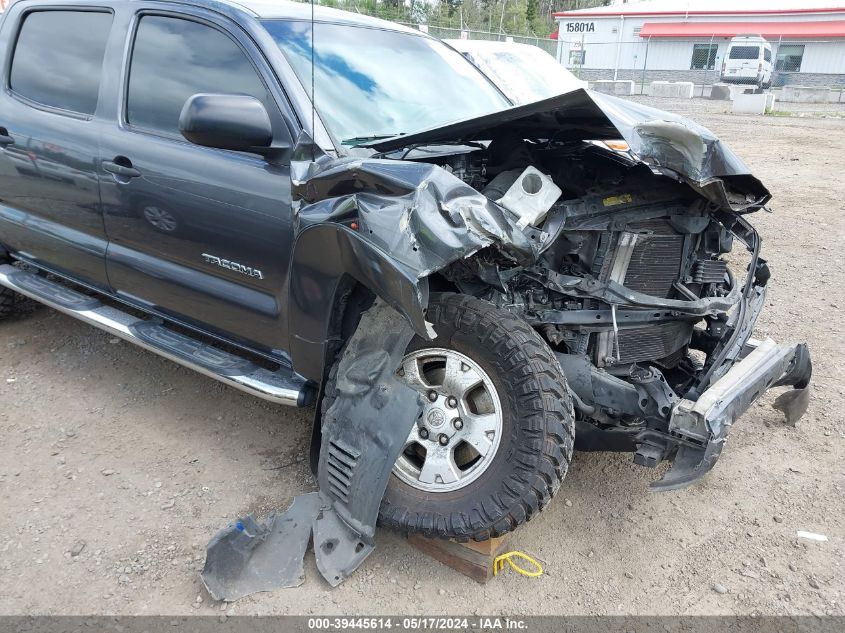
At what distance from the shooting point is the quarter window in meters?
3.42

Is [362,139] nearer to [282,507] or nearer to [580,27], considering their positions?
[282,507]

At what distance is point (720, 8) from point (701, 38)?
3.20 metres

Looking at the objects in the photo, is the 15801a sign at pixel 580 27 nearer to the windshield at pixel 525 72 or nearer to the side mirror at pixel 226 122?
the windshield at pixel 525 72

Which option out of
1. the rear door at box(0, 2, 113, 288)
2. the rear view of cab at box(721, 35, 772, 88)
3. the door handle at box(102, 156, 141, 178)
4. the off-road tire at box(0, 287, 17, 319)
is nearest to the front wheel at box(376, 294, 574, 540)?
the door handle at box(102, 156, 141, 178)

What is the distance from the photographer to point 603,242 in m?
2.70

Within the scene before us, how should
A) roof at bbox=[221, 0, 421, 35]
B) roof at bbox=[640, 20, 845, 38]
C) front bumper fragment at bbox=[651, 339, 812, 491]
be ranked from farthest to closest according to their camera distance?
roof at bbox=[640, 20, 845, 38] → roof at bbox=[221, 0, 421, 35] → front bumper fragment at bbox=[651, 339, 812, 491]

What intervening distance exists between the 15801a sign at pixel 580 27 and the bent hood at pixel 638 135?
1632 inches

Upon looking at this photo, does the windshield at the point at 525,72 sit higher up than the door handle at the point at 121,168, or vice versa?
the windshield at the point at 525,72

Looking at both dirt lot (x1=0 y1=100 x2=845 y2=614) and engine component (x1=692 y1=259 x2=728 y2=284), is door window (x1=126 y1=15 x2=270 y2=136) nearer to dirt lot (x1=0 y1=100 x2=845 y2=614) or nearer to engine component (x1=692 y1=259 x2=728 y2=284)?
dirt lot (x1=0 y1=100 x2=845 y2=614)

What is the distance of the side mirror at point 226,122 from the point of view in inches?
94.8

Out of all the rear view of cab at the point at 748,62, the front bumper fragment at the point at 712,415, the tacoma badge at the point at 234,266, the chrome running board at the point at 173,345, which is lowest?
the chrome running board at the point at 173,345

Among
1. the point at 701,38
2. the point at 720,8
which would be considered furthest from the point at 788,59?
the point at 720,8

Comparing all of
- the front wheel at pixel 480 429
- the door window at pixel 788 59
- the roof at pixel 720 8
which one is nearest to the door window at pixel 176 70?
the front wheel at pixel 480 429

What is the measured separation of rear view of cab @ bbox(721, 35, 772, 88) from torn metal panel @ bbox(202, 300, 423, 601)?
110 ft
